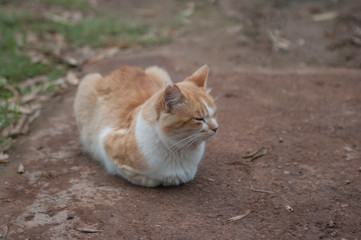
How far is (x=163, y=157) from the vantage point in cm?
349

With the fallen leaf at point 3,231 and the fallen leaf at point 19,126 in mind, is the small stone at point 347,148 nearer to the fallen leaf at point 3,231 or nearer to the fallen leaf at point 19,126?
the fallen leaf at point 3,231

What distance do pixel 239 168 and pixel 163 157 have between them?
0.90m

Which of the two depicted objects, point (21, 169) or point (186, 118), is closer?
point (186, 118)

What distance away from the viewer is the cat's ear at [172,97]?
10.2 ft

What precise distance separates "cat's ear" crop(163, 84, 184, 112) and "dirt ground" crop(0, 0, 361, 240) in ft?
2.76

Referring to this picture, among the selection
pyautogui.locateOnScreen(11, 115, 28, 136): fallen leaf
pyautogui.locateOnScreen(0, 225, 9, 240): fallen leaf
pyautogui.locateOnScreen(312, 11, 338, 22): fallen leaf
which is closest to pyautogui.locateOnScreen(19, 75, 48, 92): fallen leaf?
pyautogui.locateOnScreen(11, 115, 28, 136): fallen leaf

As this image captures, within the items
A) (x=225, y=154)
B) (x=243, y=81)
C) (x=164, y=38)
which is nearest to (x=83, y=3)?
(x=164, y=38)

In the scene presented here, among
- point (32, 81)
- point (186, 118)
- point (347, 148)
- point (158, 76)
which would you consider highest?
point (186, 118)

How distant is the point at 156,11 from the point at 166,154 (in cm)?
720

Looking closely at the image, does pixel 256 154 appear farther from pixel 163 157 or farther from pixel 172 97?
pixel 172 97

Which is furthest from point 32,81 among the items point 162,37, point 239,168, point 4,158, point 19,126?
point 239,168

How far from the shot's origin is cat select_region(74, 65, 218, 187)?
10.8 ft

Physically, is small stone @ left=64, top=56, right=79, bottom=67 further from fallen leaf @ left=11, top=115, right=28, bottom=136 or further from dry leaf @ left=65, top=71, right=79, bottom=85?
fallen leaf @ left=11, top=115, right=28, bottom=136

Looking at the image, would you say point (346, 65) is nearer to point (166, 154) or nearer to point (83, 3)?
point (166, 154)
